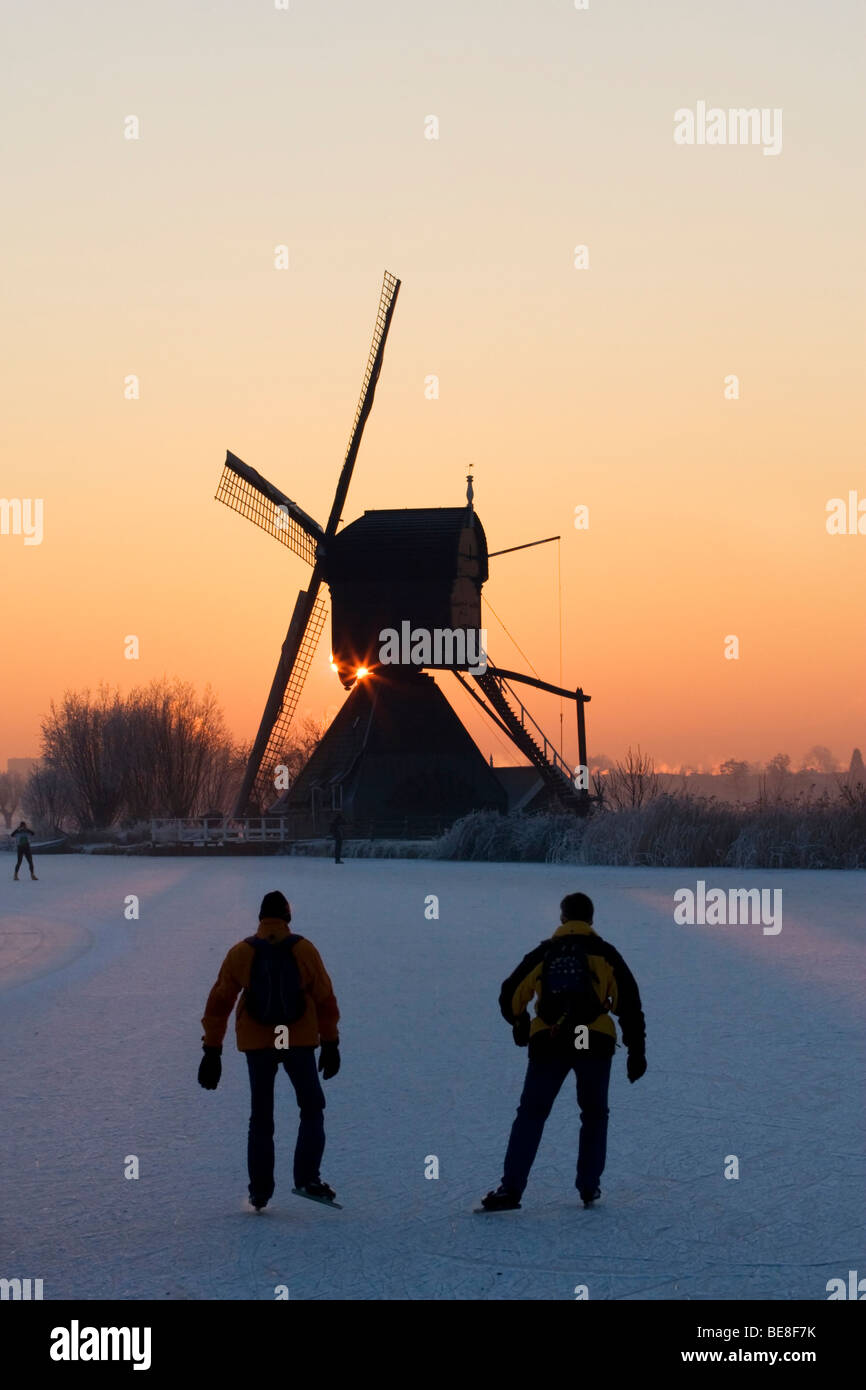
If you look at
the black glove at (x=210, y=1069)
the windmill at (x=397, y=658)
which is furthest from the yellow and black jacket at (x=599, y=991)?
the windmill at (x=397, y=658)

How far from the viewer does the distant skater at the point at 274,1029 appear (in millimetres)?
6355

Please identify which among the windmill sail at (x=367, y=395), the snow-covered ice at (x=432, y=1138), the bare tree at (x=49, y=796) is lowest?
the snow-covered ice at (x=432, y=1138)

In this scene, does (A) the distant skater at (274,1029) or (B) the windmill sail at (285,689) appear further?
(B) the windmill sail at (285,689)

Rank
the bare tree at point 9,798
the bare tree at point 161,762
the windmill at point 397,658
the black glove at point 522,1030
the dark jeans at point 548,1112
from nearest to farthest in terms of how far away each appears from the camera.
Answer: the dark jeans at point 548,1112 → the black glove at point 522,1030 → the windmill at point 397,658 → the bare tree at point 161,762 → the bare tree at point 9,798

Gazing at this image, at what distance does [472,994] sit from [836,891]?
508 inches

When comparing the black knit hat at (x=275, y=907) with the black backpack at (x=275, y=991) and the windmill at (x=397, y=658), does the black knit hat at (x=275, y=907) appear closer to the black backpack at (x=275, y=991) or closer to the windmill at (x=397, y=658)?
the black backpack at (x=275, y=991)

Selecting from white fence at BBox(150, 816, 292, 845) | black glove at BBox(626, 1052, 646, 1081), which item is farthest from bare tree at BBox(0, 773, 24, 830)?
black glove at BBox(626, 1052, 646, 1081)

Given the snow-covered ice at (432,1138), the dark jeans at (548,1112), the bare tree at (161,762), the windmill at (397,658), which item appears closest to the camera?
the snow-covered ice at (432,1138)

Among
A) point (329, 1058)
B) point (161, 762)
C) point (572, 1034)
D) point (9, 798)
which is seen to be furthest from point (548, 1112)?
point (9, 798)

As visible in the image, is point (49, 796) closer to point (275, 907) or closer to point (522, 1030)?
point (275, 907)

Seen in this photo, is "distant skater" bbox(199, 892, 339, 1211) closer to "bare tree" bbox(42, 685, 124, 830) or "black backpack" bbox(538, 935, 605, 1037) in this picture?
"black backpack" bbox(538, 935, 605, 1037)

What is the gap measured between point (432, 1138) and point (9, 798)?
170807 millimetres

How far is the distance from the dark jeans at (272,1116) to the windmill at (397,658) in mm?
33594
